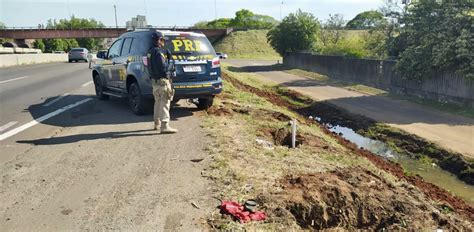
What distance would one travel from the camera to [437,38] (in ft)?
51.5

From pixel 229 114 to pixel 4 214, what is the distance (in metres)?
6.64

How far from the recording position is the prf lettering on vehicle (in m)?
9.44

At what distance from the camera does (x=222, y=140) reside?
7668 millimetres

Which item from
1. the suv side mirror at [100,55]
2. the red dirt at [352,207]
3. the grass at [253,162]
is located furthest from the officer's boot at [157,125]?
the suv side mirror at [100,55]

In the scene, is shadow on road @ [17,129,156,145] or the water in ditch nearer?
shadow on road @ [17,129,156,145]

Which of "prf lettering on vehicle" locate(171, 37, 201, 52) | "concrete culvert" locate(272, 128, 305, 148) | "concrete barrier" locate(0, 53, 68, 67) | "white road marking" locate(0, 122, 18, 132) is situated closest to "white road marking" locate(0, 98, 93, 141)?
"white road marking" locate(0, 122, 18, 132)

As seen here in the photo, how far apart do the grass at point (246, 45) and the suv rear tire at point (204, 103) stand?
218ft

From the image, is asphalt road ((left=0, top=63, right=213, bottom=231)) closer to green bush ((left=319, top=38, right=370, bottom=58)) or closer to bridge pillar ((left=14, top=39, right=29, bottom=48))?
green bush ((left=319, top=38, right=370, bottom=58))

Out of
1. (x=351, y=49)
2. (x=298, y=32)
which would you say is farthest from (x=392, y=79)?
(x=298, y=32)

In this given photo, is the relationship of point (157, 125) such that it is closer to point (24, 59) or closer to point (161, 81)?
point (161, 81)

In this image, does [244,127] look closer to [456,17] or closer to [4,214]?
[4,214]

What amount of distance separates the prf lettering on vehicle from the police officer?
94cm

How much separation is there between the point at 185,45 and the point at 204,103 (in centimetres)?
192

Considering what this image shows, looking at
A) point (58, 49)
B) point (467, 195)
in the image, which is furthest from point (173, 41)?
point (58, 49)
